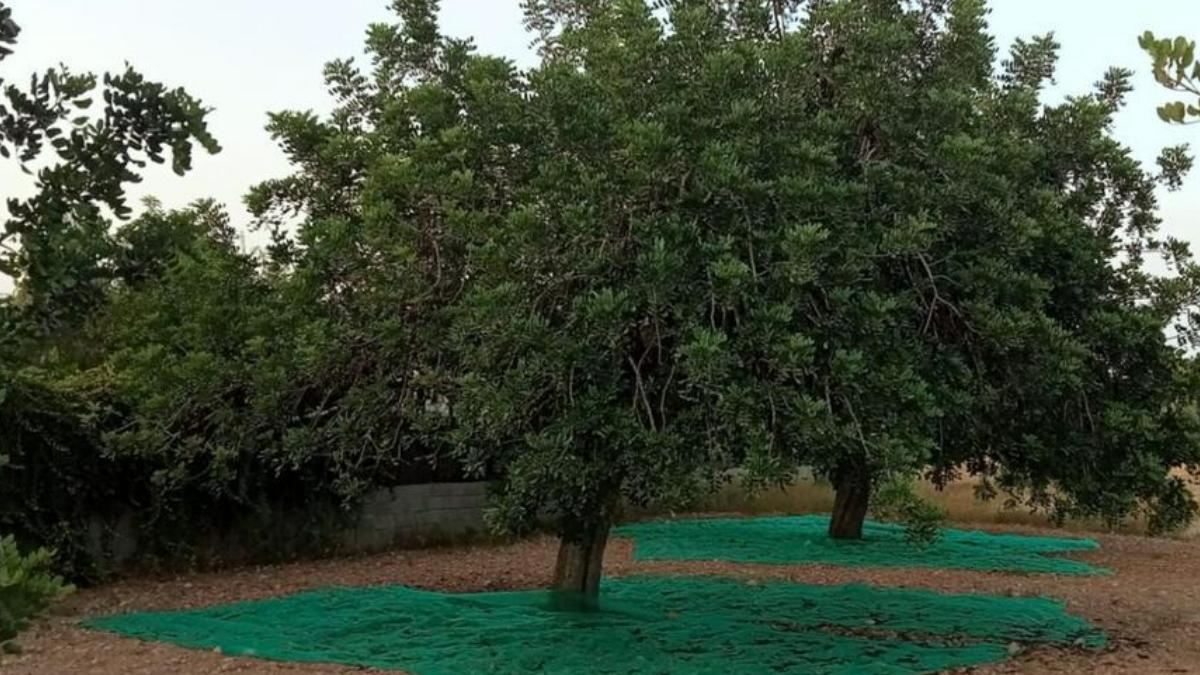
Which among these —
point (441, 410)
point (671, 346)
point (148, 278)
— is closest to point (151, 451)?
point (441, 410)

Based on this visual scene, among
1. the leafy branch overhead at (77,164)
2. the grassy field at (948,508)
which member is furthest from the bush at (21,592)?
the grassy field at (948,508)

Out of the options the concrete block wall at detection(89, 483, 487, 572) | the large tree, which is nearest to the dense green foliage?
the large tree

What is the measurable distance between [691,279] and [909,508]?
1.53 metres

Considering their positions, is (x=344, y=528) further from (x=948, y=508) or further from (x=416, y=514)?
(x=948, y=508)

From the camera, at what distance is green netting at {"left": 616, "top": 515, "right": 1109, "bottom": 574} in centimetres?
1297

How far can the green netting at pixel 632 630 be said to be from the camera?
730 cm

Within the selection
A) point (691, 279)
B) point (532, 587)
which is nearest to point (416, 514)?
point (532, 587)

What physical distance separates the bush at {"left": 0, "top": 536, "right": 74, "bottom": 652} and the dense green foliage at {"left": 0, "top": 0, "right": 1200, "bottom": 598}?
358 centimetres

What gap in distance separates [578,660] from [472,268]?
2.38 meters

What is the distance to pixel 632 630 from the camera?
826 centimetres

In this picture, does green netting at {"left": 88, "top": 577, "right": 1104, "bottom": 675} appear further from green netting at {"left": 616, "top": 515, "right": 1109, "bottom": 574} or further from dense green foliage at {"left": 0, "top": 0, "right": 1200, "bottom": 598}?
green netting at {"left": 616, "top": 515, "right": 1109, "bottom": 574}

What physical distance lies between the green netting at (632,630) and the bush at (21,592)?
5161 mm

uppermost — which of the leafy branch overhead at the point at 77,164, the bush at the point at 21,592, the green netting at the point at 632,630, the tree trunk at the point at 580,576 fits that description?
the leafy branch overhead at the point at 77,164

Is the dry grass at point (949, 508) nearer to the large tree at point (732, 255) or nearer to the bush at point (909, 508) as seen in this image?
the large tree at point (732, 255)
